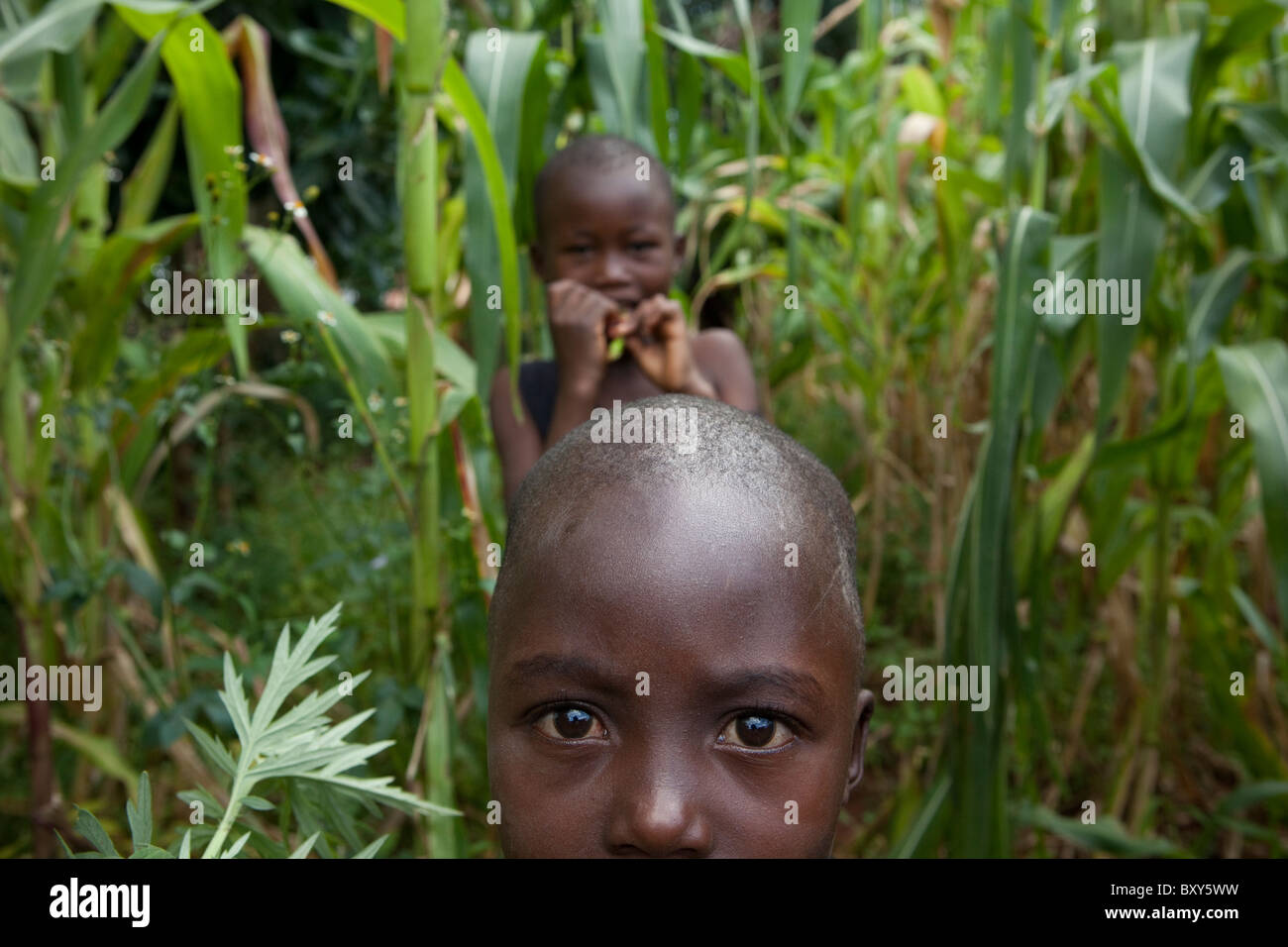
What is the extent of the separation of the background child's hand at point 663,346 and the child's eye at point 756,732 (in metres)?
0.75

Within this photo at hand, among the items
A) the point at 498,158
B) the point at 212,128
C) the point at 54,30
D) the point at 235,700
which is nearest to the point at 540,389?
the point at 498,158

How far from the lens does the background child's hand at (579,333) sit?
1338 mm

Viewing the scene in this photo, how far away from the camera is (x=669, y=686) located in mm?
622

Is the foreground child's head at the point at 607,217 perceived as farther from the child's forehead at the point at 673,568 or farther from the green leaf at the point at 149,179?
the child's forehead at the point at 673,568

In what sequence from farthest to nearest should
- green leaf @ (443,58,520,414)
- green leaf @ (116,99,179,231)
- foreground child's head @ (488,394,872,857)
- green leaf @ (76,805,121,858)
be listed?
1. green leaf @ (116,99,179,231)
2. green leaf @ (443,58,520,414)
3. foreground child's head @ (488,394,872,857)
4. green leaf @ (76,805,121,858)

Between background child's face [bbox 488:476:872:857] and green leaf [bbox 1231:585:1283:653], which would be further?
green leaf [bbox 1231:585:1283:653]

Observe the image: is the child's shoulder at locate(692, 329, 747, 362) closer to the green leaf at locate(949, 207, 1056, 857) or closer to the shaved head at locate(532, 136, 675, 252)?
the shaved head at locate(532, 136, 675, 252)

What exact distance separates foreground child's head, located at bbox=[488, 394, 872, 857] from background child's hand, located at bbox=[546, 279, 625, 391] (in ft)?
2.12

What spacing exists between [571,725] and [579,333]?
2.52 feet

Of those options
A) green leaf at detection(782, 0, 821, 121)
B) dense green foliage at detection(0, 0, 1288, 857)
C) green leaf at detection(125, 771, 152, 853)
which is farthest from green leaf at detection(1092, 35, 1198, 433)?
green leaf at detection(125, 771, 152, 853)

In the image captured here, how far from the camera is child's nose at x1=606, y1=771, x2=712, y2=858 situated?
1.91 feet

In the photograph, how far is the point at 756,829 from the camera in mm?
628
